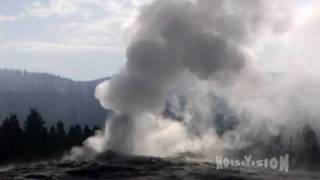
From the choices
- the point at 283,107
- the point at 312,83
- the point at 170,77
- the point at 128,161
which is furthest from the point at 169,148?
the point at 312,83

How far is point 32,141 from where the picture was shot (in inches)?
3883

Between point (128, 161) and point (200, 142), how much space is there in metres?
23.9

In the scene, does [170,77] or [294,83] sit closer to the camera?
[170,77]

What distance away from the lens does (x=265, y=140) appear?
87.4 m

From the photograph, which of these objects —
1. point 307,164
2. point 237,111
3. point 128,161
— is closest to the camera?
point 128,161

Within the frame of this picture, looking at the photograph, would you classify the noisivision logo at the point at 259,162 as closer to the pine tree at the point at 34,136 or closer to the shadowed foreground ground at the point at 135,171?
the shadowed foreground ground at the point at 135,171

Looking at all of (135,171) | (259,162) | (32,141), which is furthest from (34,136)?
(135,171)

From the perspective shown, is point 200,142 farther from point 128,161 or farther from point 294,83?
point 128,161

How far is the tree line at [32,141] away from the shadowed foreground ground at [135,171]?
3212 centimetres

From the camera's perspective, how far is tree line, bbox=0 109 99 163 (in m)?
93.6

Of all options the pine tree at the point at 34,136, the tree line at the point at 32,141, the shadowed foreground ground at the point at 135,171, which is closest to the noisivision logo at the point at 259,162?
the shadowed foreground ground at the point at 135,171

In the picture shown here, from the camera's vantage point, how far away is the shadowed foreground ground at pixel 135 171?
53.1 meters

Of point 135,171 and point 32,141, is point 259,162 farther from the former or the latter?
point 32,141

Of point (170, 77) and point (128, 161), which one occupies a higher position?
point (170, 77)
